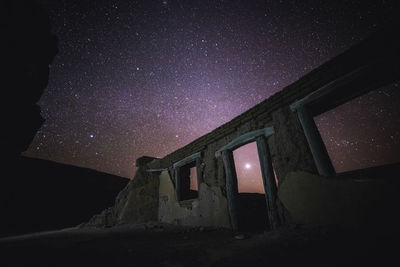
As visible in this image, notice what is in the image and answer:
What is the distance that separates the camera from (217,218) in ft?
16.2

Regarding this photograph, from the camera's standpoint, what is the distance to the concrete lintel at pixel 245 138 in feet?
13.6

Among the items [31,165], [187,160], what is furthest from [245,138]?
[31,165]

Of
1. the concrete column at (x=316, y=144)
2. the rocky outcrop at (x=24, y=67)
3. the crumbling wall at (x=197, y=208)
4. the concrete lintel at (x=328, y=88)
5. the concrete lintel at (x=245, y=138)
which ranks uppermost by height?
the rocky outcrop at (x=24, y=67)

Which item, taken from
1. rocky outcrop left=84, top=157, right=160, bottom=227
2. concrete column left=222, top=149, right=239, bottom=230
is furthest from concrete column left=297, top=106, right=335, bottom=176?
rocky outcrop left=84, top=157, right=160, bottom=227

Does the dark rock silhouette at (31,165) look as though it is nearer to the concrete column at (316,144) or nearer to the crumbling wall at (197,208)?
the crumbling wall at (197,208)

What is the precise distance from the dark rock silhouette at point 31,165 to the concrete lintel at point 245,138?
13.2 meters

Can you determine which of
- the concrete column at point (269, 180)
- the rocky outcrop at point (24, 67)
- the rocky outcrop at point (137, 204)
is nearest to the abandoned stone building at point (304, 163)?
the concrete column at point (269, 180)

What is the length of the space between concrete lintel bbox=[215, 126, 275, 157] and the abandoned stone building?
0.03 metres

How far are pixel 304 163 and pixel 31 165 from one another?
73.5ft

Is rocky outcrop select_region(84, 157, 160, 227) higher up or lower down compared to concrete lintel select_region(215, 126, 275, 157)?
lower down

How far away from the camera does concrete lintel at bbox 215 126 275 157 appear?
416cm

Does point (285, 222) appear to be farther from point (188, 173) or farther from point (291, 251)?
point (188, 173)

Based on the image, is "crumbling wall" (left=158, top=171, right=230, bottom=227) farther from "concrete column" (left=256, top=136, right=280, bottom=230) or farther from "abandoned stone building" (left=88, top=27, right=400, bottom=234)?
"concrete column" (left=256, top=136, right=280, bottom=230)

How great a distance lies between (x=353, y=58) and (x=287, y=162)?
2.34 meters
